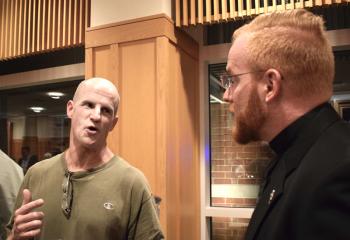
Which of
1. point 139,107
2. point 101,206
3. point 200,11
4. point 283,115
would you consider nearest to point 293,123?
point 283,115

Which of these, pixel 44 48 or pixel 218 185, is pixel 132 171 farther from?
pixel 44 48

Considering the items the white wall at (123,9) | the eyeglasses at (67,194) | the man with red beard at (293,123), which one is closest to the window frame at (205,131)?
the white wall at (123,9)

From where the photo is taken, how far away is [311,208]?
3.05ft

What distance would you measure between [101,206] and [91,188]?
3.8 inches

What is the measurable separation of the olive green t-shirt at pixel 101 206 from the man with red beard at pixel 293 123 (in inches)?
26.7

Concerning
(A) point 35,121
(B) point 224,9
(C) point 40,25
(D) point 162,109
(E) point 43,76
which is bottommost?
(D) point 162,109

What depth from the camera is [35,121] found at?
4488mm

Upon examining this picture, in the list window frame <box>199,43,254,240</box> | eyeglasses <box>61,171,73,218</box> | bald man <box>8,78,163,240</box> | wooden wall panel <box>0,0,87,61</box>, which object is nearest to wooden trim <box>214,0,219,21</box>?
window frame <box>199,43,254,240</box>

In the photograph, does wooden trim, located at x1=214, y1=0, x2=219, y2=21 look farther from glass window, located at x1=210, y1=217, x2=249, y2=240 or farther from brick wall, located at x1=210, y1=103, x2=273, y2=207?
glass window, located at x1=210, y1=217, x2=249, y2=240

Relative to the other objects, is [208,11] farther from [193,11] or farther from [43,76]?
[43,76]

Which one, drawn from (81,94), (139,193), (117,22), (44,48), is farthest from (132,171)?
(44,48)

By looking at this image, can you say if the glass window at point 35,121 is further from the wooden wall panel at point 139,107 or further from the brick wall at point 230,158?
the brick wall at point 230,158

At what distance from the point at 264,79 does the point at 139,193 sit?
0.85 m

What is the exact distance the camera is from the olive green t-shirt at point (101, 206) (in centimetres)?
168
